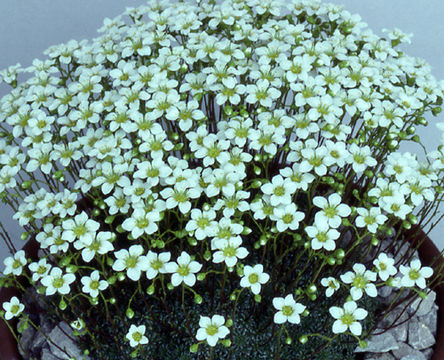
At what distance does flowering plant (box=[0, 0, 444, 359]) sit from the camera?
3.30 feet

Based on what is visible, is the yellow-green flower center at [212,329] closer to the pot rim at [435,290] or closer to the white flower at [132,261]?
the white flower at [132,261]

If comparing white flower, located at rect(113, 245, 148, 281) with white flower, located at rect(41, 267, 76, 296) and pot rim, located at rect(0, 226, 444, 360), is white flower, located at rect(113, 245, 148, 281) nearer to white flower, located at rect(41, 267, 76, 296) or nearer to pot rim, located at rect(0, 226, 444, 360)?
white flower, located at rect(41, 267, 76, 296)

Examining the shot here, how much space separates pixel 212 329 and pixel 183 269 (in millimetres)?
127

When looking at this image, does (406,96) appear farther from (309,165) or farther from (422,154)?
(422,154)

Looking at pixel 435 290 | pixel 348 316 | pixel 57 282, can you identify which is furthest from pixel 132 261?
pixel 435 290

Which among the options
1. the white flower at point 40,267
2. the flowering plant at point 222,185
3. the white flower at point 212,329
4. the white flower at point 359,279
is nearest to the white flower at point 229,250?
the flowering plant at point 222,185

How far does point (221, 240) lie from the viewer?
3.17ft

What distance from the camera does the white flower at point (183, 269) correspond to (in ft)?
3.15

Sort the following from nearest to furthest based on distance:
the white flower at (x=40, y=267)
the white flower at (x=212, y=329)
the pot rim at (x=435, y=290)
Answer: the white flower at (x=212, y=329)
the white flower at (x=40, y=267)
the pot rim at (x=435, y=290)

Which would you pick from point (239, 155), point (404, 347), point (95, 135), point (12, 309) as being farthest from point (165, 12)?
point (404, 347)

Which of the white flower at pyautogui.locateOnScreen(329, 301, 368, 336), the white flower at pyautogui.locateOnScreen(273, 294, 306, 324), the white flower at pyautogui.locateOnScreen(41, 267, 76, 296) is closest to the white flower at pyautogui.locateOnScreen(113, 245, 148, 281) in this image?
the white flower at pyautogui.locateOnScreen(41, 267, 76, 296)

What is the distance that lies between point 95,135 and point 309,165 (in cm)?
51

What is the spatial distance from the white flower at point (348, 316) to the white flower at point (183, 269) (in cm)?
27

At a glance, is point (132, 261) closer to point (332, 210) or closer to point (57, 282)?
point (57, 282)
